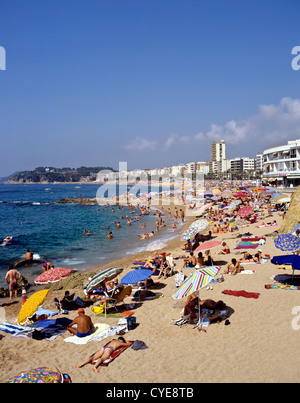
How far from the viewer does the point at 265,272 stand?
10797mm

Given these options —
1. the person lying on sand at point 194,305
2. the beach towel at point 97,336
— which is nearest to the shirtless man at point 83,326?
the beach towel at point 97,336

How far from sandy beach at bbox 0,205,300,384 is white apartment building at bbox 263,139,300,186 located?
133 ft

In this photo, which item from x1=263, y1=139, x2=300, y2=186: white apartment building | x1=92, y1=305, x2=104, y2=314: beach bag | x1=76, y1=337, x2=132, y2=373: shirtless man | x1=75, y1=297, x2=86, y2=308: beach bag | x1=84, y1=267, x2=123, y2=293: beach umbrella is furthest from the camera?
x1=263, y1=139, x2=300, y2=186: white apartment building

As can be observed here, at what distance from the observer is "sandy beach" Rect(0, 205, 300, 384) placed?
5461 mm

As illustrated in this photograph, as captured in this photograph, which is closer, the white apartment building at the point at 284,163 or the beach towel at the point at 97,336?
the beach towel at the point at 97,336

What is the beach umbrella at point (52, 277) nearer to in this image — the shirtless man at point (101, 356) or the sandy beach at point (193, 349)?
the sandy beach at point (193, 349)

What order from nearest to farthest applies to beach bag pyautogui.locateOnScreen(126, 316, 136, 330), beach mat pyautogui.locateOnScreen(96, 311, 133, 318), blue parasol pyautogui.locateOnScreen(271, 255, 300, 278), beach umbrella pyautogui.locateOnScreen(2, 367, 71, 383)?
1. beach umbrella pyautogui.locateOnScreen(2, 367, 71, 383)
2. beach bag pyautogui.locateOnScreen(126, 316, 136, 330)
3. blue parasol pyautogui.locateOnScreen(271, 255, 300, 278)
4. beach mat pyautogui.locateOnScreen(96, 311, 133, 318)

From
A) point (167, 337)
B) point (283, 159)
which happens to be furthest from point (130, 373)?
point (283, 159)

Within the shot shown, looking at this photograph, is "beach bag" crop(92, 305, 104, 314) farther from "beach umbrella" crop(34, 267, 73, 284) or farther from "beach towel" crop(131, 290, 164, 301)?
"beach umbrella" crop(34, 267, 73, 284)

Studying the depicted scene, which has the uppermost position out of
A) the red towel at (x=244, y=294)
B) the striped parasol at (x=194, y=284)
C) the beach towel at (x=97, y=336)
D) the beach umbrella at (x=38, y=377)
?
the striped parasol at (x=194, y=284)

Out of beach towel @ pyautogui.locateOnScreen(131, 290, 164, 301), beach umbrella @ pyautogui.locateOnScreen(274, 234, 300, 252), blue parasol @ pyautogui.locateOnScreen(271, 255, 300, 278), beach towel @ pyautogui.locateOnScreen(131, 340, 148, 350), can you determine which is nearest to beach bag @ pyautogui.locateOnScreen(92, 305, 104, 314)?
beach towel @ pyautogui.locateOnScreen(131, 290, 164, 301)

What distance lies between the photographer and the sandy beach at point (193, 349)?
5.46m

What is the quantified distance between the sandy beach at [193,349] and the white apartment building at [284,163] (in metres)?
40.5
